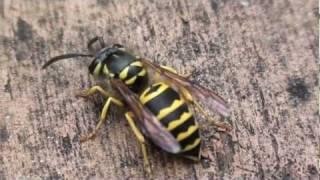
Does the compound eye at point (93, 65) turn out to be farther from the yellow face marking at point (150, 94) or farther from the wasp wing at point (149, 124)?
the yellow face marking at point (150, 94)

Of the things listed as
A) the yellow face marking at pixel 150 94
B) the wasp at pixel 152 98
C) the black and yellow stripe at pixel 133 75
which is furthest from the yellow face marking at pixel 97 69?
the yellow face marking at pixel 150 94

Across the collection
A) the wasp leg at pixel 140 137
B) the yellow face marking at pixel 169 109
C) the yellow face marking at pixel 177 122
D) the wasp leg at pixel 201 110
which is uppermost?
the yellow face marking at pixel 169 109

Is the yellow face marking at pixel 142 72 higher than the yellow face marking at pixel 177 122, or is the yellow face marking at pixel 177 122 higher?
the yellow face marking at pixel 142 72

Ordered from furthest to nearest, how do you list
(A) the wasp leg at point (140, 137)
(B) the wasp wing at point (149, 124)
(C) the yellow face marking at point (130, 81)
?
(C) the yellow face marking at point (130, 81)
(A) the wasp leg at point (140, 137)
(B) the wasp wing at point (149, 124)

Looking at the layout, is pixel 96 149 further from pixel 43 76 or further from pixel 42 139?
pixel 43 76

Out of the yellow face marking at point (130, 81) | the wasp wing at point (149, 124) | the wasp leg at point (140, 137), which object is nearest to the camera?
the wasp wing at point (149, 124)

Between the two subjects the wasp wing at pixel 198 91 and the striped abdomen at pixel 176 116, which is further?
the wasp wing at pixel 198 91

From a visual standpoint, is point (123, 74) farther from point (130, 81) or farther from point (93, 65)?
point (93, 65)
